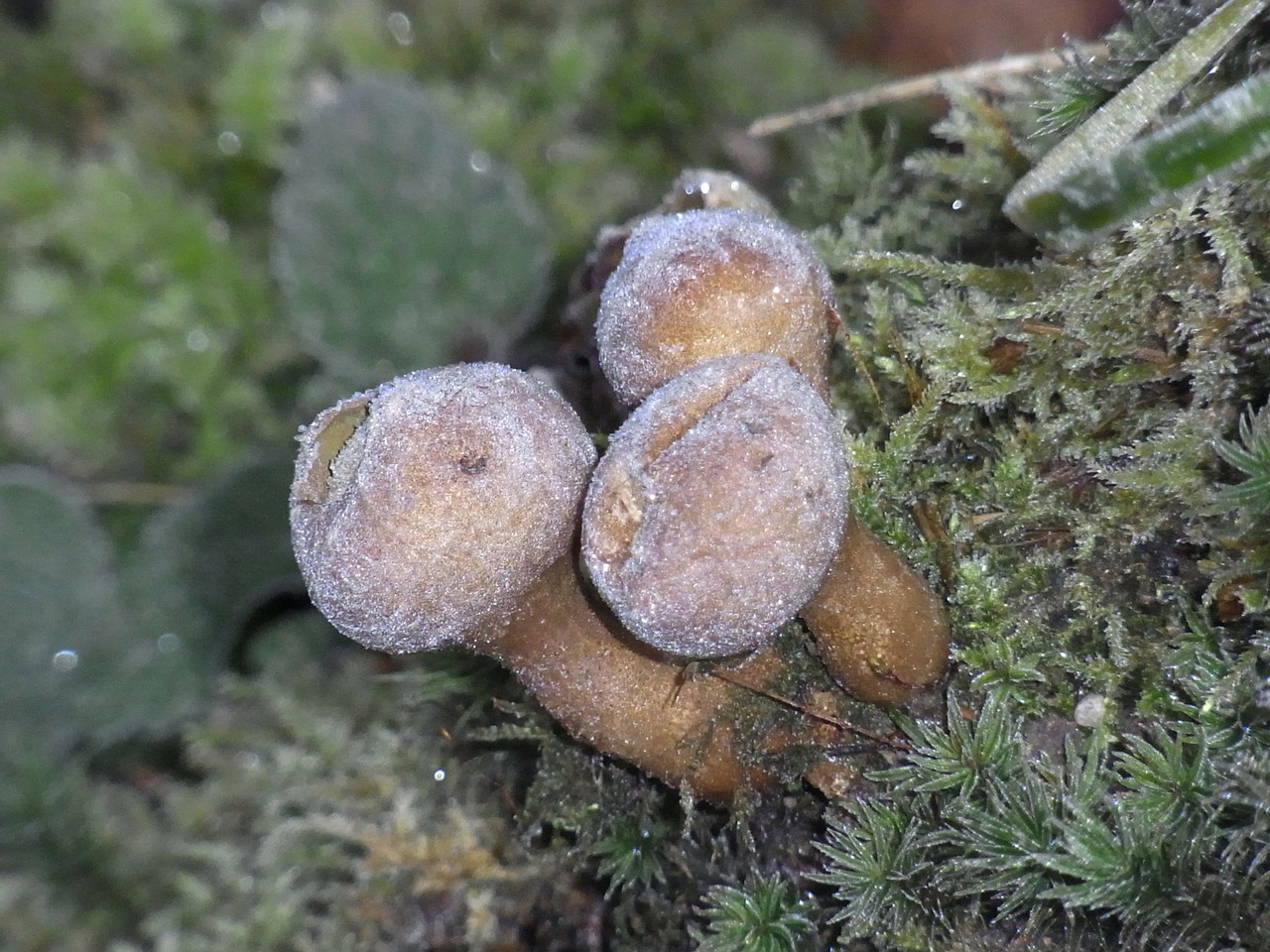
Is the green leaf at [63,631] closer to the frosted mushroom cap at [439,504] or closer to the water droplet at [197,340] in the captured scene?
the water droplet at [197,340]

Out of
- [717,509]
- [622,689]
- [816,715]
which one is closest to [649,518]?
[717,509]

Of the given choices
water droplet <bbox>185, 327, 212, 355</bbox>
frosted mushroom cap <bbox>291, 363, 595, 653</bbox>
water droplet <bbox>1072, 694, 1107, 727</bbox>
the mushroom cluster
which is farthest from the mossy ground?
water droplet <bbox>185, 327, 212, 355</bbox>

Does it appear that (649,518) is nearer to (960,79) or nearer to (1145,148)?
(1145,148)

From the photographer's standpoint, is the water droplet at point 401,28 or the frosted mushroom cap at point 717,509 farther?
the water droplet at point 401,28

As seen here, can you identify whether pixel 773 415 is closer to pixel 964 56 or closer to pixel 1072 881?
pixel 1072 881

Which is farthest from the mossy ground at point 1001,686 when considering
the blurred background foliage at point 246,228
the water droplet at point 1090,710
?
the blurred background foliage at point 246,228

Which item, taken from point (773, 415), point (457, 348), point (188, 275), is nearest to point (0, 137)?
point (188, 275)

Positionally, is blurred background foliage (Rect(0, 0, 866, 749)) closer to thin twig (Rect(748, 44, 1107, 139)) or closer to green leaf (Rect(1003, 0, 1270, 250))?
thin twig (Rect(748, 44, 1107, 139))
